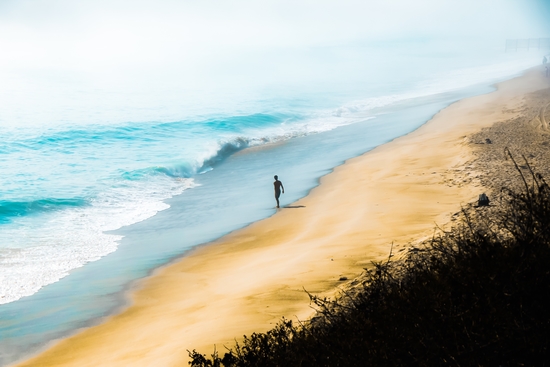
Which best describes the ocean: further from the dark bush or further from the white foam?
the dark bush

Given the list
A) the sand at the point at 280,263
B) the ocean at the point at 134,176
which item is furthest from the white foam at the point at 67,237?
the sand at the point at 280,263

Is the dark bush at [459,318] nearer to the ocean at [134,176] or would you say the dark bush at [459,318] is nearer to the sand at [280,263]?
the sand at [280,263]

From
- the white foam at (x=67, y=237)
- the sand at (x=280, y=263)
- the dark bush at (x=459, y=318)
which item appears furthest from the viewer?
the white foam at (x=67, y=237)

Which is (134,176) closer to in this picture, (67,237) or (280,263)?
(67,237)

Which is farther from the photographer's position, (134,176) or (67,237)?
(134,176)

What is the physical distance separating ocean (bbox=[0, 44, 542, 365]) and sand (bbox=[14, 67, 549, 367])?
734mm

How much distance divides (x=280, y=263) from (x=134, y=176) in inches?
595

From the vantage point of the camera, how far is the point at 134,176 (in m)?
25.8

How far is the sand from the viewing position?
9148mm

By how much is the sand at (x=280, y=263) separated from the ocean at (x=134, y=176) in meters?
0.73

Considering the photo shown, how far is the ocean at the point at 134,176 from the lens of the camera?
1278cm

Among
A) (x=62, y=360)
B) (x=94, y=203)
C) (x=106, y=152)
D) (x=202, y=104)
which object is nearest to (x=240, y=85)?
(x=202, y=104)

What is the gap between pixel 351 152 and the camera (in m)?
26.6

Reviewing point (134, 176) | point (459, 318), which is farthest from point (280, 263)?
point (134, 176)
